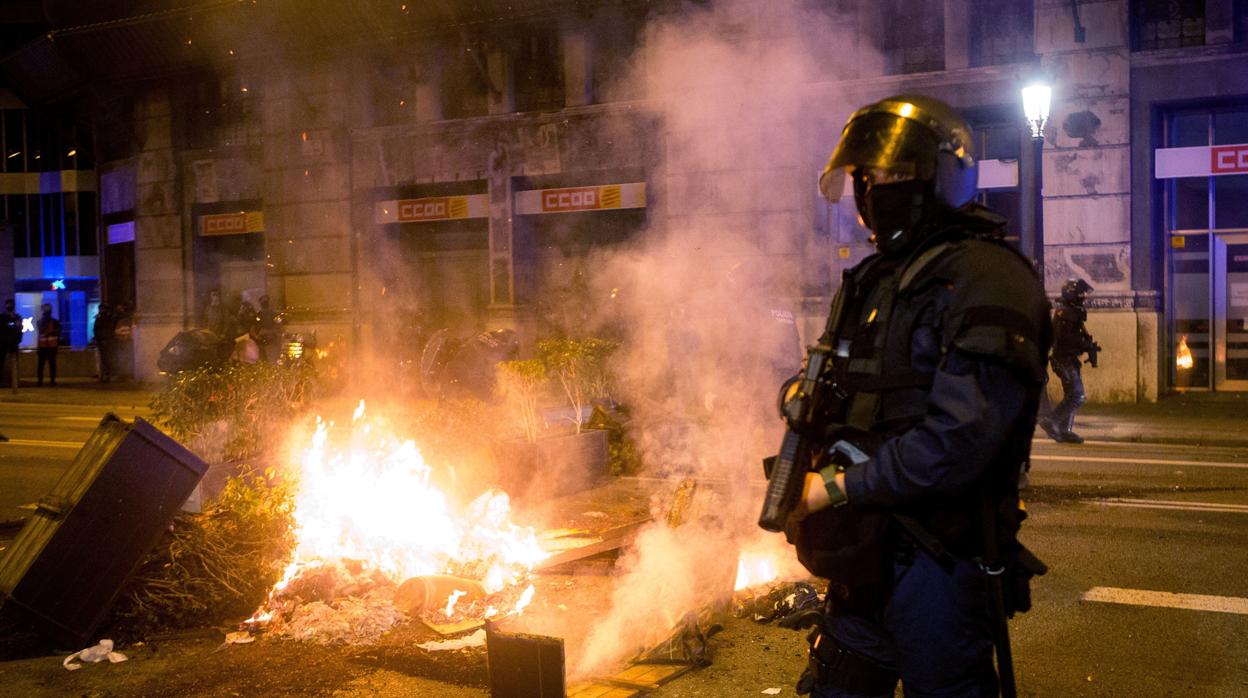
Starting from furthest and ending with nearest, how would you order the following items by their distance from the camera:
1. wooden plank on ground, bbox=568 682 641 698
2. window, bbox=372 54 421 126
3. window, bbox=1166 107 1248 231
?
window, bbox=372 54 421 126, window, bbox=1166 107 1248 231, wooden plank on ground, bbox=568 682 641 698

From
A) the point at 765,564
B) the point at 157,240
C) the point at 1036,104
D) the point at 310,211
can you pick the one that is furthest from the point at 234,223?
the point at 765,564

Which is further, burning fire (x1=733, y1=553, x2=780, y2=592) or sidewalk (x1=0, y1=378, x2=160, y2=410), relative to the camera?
sidewalk (x1=0, y1=378, x2=160, y2=410)

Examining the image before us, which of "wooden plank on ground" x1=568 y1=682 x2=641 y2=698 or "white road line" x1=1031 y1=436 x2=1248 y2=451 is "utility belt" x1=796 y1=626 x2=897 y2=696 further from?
"white road line" x1=1031 y1=436 x2=1248 y2=451

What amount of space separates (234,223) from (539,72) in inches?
306

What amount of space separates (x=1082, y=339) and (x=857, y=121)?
9.61 metres

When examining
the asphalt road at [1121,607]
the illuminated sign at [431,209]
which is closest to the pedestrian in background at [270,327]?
the illuminated sign at [431,209]

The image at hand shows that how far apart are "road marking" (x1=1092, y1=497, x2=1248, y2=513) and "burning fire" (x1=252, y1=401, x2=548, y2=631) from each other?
14.6 feet

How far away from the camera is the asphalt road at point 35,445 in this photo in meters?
8.79

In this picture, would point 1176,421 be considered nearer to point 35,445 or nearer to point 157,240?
point 35,445

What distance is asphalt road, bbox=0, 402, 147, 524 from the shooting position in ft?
28.8

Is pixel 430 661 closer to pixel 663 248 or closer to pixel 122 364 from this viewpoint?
pixel 663 248

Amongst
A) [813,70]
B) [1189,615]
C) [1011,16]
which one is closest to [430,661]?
[1189,615]

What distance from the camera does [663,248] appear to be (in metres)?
18.0

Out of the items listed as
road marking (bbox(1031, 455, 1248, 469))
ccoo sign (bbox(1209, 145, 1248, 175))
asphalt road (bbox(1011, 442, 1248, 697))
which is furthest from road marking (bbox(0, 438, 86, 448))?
ccoo sign (bbox(1209, 145, 1248, 175))
